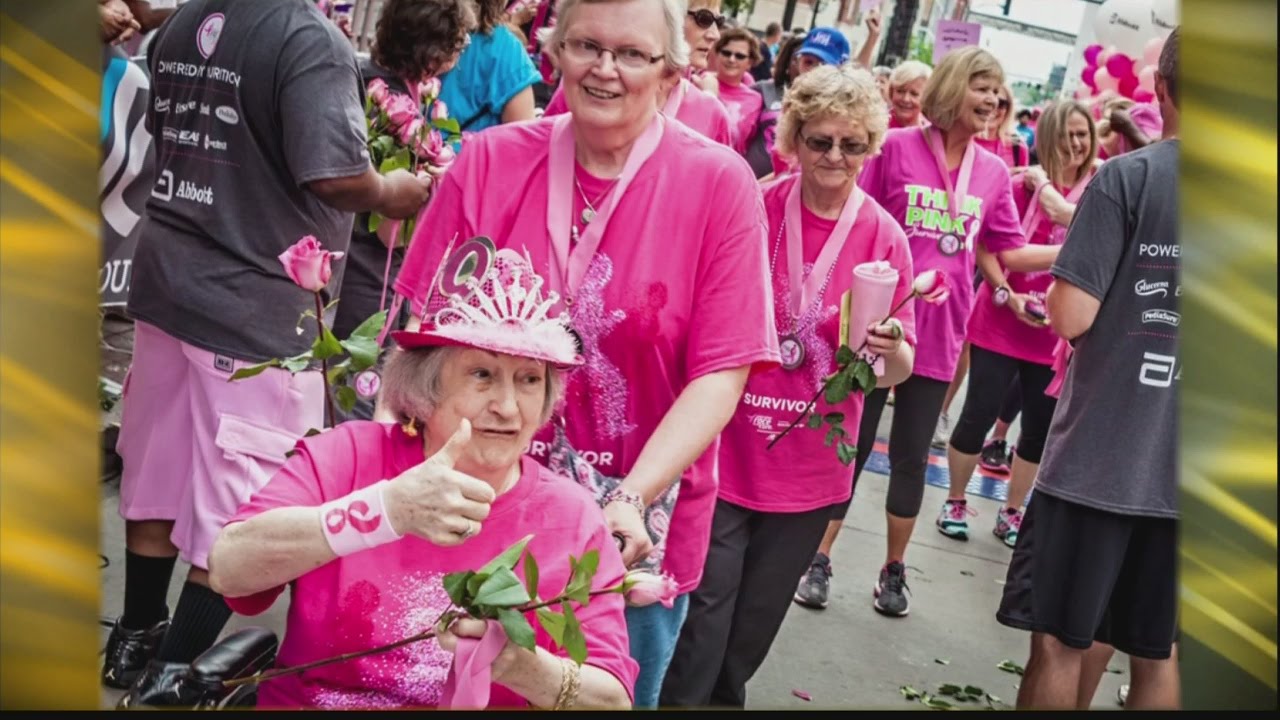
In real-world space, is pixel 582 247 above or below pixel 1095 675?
above

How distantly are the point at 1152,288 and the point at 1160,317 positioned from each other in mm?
71

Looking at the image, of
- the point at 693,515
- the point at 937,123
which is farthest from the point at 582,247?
the point at 937,123

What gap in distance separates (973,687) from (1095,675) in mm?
916

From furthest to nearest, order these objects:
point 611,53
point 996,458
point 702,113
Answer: point 996,458 → point 702,113 → point 611,53

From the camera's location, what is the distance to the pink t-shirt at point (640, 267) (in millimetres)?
2500

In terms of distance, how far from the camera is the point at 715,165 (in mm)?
2570

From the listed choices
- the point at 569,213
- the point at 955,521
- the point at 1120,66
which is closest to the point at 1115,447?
the point at 569,213

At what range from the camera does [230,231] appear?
3.31m

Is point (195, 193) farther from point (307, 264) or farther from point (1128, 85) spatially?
point (1128, 85)

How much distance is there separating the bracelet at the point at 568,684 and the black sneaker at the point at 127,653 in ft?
6.26

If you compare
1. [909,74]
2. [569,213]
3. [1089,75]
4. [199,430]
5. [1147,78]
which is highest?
[569,213]

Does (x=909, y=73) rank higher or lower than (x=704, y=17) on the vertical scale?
lower

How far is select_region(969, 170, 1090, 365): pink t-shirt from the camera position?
6105mm

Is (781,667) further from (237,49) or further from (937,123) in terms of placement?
(237,49)
